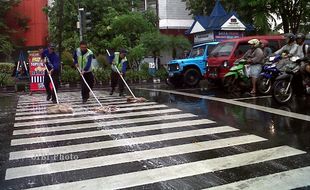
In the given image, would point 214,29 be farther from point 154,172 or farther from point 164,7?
point 154,172

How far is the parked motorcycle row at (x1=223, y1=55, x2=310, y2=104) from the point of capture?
10.7m

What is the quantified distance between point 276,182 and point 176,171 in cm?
120

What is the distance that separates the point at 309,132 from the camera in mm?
7262

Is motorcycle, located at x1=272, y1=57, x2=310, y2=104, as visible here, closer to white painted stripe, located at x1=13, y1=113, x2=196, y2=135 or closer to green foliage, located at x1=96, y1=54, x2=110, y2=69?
white painted stripe, located at x1=13, y1=113, x2=196, y2=135

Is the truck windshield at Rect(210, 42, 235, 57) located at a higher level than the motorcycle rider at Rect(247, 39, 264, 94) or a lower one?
higher

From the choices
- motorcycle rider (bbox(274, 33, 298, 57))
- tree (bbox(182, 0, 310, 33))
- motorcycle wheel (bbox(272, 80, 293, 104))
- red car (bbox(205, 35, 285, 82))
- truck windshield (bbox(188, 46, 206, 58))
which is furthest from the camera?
tree (bbox(182, 0, 310, 33))

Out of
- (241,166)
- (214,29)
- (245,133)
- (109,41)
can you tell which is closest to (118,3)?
A: (109,41)

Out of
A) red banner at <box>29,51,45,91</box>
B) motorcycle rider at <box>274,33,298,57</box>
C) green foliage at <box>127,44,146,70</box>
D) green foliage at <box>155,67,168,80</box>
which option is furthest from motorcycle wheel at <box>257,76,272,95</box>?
green foliage at <box>155,67,168,80</box>

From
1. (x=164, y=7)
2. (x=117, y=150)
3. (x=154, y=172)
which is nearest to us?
(x=154, y=172)

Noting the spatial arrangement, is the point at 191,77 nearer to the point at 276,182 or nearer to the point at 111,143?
the point at 111,143

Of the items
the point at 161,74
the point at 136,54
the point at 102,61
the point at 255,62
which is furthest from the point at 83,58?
the point at 102,61

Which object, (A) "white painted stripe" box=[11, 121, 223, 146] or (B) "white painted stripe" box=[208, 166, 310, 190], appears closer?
(B) "white painted stripe" box=[208, 166, 310, 190]

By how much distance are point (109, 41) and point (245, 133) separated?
19.6m

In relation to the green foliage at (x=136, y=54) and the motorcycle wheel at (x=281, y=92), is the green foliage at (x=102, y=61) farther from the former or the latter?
the motorcycle wheel at (x=281, y=92)
